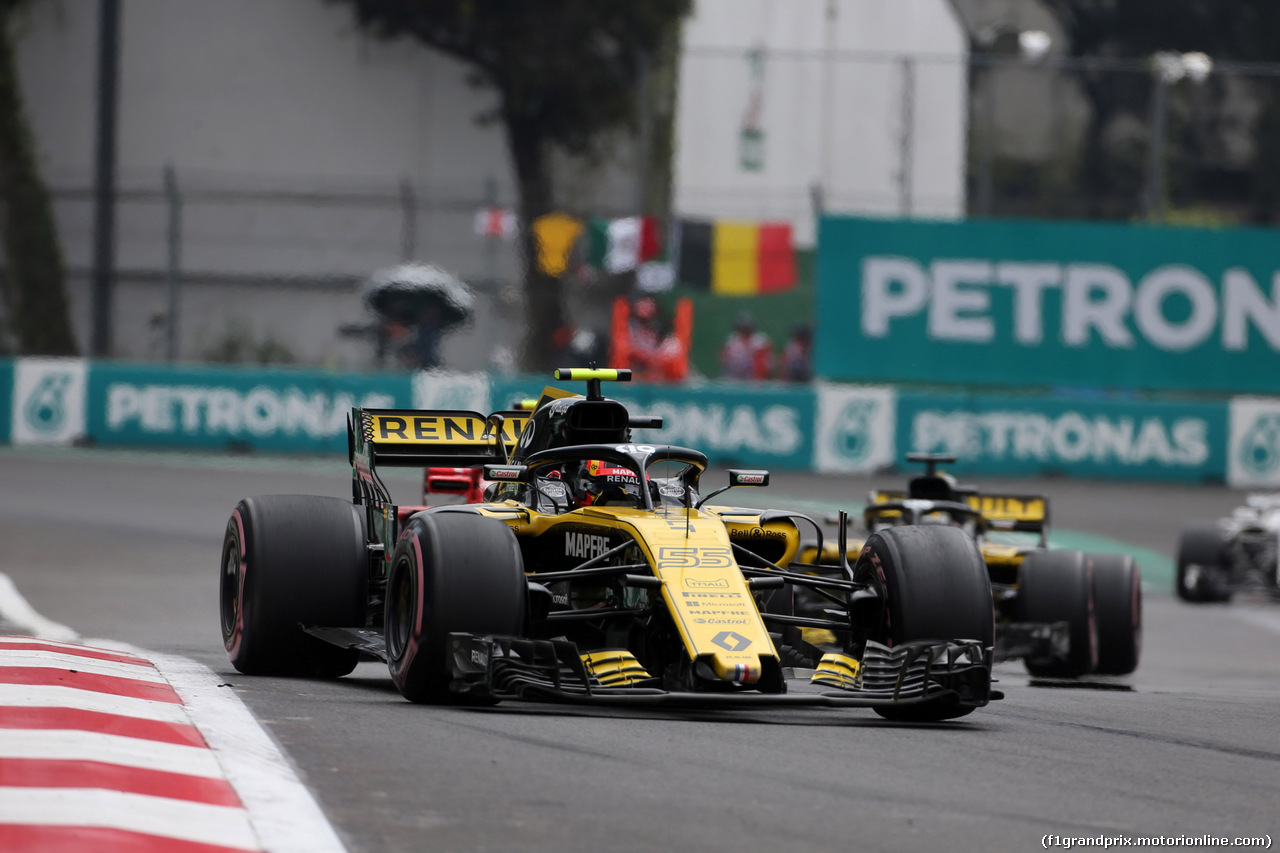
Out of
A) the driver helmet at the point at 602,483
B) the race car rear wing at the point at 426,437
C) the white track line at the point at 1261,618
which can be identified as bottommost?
the white track line at the point at 1261,618

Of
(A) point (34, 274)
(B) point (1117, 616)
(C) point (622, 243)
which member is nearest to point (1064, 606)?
(B) point (1117, 616)

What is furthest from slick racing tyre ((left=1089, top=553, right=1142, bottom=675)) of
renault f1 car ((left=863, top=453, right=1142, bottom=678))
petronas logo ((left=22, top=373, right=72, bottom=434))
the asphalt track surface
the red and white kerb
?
petronas logo ((left=22, top=373, right=72, bottom=434))

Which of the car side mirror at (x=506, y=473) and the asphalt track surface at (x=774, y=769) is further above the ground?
the car side mirror at (x=506, y=473)

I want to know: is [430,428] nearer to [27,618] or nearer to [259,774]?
A: [27,618]

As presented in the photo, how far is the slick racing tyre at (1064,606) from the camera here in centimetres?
1079

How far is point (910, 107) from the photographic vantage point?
27828 millimetres

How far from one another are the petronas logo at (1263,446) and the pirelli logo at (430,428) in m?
15.6

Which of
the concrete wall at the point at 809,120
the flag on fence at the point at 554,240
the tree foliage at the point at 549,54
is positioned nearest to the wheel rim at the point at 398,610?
the flag on fence at the point at 554,240

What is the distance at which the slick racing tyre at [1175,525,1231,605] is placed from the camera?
15.5 metres

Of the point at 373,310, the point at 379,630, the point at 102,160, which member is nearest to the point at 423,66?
the point at 102,160

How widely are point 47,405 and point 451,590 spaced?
16803 mm

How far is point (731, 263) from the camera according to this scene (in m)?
26.4

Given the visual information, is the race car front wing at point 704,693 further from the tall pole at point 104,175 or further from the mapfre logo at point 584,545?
the tall pole at point 104,175

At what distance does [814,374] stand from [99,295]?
12400 millimetres
